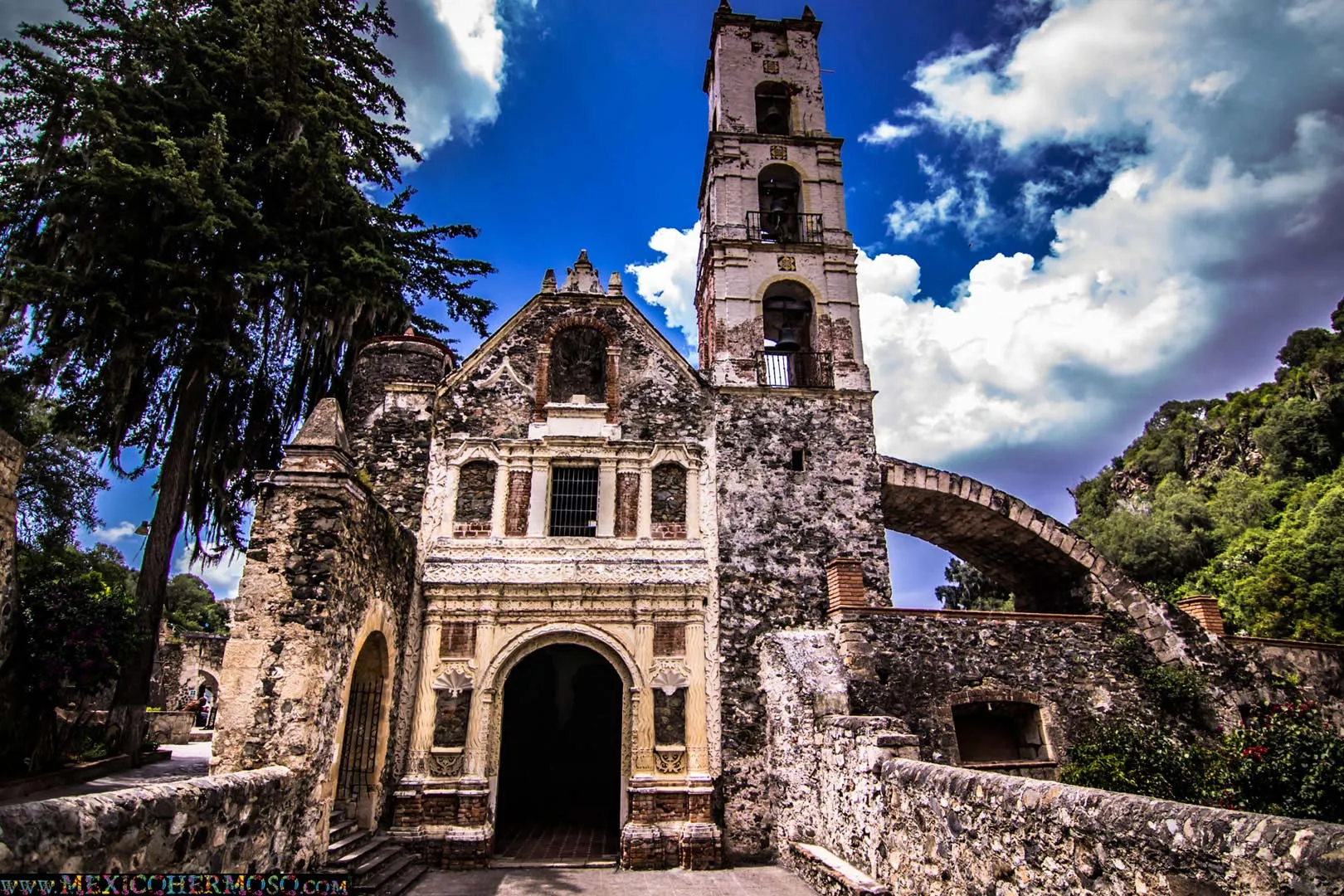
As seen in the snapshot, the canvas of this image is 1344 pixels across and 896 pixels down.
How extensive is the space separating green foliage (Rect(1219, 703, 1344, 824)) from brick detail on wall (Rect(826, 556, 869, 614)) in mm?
5324

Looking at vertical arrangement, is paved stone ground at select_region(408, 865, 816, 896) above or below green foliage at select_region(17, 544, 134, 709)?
below

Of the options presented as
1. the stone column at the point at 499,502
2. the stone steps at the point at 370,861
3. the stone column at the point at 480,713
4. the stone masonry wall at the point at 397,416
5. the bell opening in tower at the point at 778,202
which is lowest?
the stone steps at the point at 370,861

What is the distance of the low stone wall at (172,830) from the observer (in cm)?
369

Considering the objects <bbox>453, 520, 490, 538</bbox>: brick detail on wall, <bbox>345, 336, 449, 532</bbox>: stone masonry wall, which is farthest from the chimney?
<bbox>345, 336, 449, 532</bbox>: stone masonry wall

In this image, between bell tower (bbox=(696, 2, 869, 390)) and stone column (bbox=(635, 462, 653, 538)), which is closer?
stone column (bbox=(635, 462, 653, 538))

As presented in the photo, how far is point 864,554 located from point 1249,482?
3770cm

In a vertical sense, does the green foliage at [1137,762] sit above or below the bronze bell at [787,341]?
below

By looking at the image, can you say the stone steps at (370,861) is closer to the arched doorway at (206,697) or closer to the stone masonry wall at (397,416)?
the stone masonry wall at (397,416)

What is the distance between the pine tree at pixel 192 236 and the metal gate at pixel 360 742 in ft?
19.0

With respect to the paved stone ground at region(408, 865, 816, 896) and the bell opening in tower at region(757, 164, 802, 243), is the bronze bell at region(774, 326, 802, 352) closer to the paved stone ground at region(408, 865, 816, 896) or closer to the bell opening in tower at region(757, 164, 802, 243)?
the bell opening in tower at region(757, 164, 802, 243)

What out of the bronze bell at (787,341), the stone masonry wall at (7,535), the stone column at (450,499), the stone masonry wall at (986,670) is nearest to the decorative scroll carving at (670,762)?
the stone masonry wall at (986,670)

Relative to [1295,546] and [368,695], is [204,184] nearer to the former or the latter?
[368,695]

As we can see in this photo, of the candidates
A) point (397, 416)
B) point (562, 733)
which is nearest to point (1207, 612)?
point (562, 733)

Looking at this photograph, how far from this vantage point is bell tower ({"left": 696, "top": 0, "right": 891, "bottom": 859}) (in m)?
12.6
